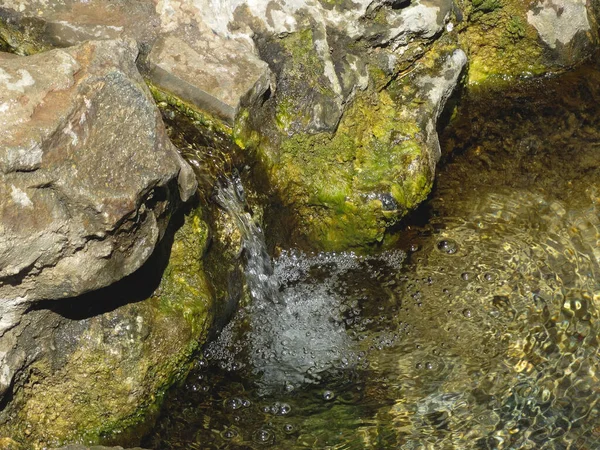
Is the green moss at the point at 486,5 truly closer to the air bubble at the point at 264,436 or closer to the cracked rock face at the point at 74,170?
the cracked rock face at the point at 74,170

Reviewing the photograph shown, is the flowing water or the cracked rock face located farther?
the flowing water

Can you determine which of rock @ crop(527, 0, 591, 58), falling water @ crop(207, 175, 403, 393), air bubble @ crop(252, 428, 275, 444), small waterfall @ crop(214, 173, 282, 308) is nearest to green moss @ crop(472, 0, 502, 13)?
rock @ crop(527, 0, 591, 58)

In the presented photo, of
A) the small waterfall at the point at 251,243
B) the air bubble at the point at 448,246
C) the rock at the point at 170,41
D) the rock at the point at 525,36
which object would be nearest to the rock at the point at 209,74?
the rock at the point at 170,41

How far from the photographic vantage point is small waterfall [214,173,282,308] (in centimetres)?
354

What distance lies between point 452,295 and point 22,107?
6.89 feet

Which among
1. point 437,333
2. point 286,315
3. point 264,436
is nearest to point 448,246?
point 437,333

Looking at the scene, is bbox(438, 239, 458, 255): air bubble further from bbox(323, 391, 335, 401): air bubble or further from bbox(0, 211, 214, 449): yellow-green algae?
bbox(0, 211, 214, 449): yellow-green algae

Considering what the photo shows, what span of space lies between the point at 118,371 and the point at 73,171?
33.7 inches

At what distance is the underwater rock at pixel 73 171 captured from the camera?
7.95 ft

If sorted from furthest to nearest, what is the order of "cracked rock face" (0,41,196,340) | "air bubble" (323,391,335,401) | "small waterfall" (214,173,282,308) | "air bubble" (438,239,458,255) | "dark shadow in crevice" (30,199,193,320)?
1. "air bubble" (438,239,458,255)
2. "small waterfall" (214,173,282,308)
3. "air bubble" (323,391,335,401)
4. "dark shadow in crevice" (30,199,193,320)
5. "cracked rock face" (0,41,196,340)

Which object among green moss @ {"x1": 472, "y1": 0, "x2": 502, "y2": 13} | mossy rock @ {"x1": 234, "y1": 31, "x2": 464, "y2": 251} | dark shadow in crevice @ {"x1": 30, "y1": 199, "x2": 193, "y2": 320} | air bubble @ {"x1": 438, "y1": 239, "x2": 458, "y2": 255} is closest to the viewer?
dark shadow in crevice @ {"x1": 30, "y1": 199, "x2": 193, "y2": 320}

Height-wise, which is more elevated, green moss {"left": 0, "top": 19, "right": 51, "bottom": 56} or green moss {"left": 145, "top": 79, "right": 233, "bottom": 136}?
green moss {"left": 0, "top": 19, "right": 51, "bottom": 56}

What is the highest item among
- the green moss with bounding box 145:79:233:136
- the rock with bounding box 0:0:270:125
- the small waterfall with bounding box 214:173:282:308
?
the rock with bounding box 0:0:270:125

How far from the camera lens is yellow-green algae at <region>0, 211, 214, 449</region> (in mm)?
2867
